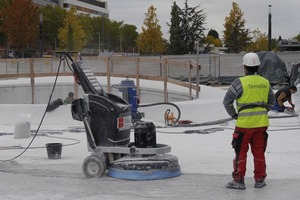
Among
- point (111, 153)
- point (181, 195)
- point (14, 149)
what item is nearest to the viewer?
point (181, 195)

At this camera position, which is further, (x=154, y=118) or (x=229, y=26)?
(x=229, y=26)

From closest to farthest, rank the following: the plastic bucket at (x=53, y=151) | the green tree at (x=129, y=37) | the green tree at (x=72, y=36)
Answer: the plastic bucket at (x=53, y=151) → the green tree at (x=72, y=36) → the green tree at (x=129, y=37)

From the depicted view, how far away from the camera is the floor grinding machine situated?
7.51 metres

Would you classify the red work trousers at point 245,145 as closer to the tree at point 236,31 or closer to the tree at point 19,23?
the tree at point 19,23

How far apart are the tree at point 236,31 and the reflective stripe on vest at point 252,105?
1963 inches

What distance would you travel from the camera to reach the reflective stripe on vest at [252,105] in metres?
6.72

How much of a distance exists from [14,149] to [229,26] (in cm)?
4721

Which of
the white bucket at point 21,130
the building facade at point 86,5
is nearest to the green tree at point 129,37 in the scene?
the building facade at point 86,5

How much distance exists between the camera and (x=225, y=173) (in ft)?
26.2

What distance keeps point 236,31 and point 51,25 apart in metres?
23.9

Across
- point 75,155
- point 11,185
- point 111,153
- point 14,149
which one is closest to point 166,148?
point 111,153

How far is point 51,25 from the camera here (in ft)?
225

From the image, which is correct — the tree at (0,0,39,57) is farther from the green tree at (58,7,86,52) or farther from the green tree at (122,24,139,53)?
the green tree at (122,24,139,53)

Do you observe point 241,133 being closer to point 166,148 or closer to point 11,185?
point 166,148
